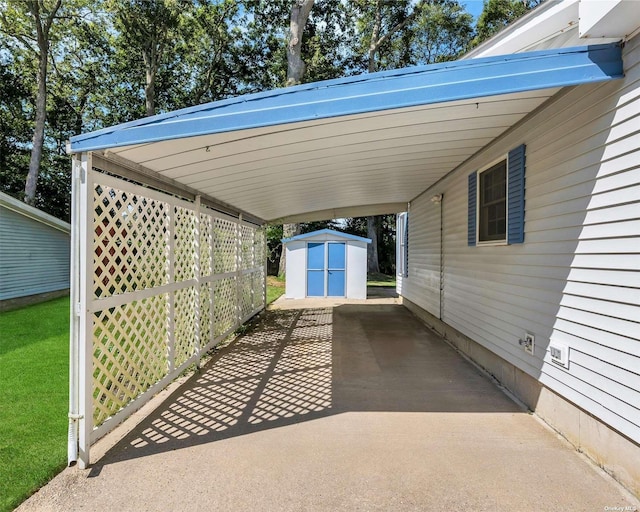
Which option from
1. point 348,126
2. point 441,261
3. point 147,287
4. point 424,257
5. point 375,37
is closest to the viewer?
point 348,126

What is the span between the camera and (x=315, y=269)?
39.3 feet

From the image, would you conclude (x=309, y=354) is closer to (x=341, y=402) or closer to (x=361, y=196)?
(x=341, y=402)

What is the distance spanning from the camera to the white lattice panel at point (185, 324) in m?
4.29

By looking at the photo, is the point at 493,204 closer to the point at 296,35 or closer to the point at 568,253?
the point at 568,253

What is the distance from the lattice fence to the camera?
9.37ft

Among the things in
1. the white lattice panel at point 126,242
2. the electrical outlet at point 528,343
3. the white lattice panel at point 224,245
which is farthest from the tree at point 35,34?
the electrical outlet at point 528,343

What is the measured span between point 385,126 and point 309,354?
3409 mm

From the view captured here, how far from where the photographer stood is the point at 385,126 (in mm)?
3242

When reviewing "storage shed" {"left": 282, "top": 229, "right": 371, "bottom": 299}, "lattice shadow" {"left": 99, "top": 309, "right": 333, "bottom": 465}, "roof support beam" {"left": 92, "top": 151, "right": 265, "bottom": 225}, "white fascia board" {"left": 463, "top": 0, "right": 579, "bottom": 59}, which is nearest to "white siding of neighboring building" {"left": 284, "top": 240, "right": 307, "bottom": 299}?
"storage shed" {"left": 282, "top": 229, "right": 371, "bottom": 299}

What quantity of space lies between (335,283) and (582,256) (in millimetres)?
9456

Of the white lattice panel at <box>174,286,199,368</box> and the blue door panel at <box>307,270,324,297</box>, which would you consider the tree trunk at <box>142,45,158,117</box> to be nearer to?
the blue door panel at <box>307,270,324,297</box>

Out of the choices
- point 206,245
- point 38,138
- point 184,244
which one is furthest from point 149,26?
point 184,244

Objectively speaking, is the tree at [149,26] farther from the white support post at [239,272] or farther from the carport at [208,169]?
the carport at [208,169]

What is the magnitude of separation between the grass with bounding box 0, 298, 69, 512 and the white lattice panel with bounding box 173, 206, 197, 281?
5.46ft
